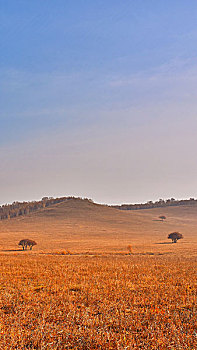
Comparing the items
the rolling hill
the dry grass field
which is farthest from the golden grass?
the rolling hill

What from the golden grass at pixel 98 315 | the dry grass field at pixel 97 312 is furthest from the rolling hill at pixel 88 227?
the golden grass at pixel 98 315

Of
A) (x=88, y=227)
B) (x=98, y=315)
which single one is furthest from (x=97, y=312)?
(x=88, y=227)

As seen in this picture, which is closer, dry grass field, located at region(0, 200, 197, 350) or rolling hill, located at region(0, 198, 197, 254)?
dry grass field, located at region(0, 200, 197, 350)

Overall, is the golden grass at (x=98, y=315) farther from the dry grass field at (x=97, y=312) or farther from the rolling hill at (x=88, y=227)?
the rolling hill at (x=88, y=227)

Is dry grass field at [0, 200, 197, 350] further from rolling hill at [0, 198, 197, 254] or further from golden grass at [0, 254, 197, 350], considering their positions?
rolling hill at [0, 198, 197, 254]

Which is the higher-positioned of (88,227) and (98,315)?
(88,227)

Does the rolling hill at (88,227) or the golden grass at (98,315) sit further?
the rolling hill at (88,227)

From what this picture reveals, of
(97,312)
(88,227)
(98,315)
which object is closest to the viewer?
(98,315)

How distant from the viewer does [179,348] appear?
18.3 ft

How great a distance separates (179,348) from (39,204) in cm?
16416

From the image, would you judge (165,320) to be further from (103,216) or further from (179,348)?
(103,216)

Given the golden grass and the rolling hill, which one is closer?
the golden grass

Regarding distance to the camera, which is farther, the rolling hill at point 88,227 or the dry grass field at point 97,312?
the rolling hill at point 88,227

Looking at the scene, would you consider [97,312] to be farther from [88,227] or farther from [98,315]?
[88,227]
